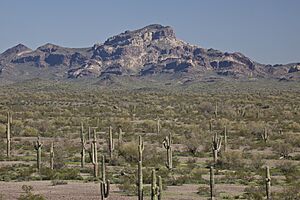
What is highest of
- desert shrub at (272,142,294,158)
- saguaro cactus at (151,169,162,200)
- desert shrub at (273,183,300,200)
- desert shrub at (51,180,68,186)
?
saguaro cactus at (151,169,162,200)

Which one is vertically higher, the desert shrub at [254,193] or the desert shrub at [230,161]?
the desert shrub at [230,161]

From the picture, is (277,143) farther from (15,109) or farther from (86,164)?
(15,109)

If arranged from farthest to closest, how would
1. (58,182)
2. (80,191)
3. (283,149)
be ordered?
(283,149) → (58,182) → (80,191)

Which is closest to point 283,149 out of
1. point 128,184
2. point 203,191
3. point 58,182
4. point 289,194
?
point 203,191

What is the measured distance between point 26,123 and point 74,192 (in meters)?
40.1

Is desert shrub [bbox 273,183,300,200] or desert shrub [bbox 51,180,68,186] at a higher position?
desert shrub [bbox 273,183,300,200]

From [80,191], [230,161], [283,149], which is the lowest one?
[80,191]

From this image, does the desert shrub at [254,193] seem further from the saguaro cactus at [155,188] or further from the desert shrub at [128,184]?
the saguaro cactus at [155,188]

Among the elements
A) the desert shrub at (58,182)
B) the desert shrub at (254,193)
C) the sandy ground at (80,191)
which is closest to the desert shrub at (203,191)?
the sandy ground at (80,191)

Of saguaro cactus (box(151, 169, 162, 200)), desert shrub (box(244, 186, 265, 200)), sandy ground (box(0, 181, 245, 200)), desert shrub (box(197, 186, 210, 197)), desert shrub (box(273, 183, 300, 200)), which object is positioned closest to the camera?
saguaro cactus (box(151, 169, 162, 200))

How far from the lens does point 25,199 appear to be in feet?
80.5

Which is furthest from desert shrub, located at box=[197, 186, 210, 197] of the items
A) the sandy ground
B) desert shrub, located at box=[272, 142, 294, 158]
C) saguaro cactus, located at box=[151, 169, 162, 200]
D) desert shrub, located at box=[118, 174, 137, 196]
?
desert shrub, located at box=[272, 142, 294, 158]

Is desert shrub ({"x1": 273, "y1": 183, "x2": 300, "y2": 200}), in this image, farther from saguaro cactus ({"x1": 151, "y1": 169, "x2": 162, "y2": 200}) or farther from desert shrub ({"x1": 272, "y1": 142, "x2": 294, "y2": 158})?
desert shrub ({"x1": 272, "y1": 142, "x2": 294, "y2": 158})

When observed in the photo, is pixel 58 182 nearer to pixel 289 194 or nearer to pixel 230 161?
pixel 230 161
